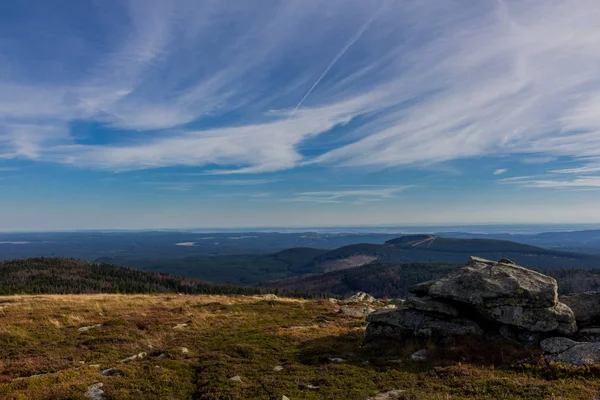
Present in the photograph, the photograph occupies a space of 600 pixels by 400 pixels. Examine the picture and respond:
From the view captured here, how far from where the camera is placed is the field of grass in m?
15.6

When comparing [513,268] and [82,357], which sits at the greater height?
[513,268]

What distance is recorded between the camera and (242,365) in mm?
20328

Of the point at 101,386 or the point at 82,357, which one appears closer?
the point at 101,386

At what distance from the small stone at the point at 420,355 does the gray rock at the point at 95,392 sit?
56.9ft

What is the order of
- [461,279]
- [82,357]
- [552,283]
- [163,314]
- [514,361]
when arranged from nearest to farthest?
[514,361] → [82,357] → [552,283] → [461,279] → [163,314]

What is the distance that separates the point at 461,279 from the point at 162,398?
22499mm

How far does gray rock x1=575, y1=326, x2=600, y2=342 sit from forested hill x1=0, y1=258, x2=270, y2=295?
12654 centimetres

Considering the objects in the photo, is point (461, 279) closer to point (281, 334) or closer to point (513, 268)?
point (513, 268)

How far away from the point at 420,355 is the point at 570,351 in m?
8.35

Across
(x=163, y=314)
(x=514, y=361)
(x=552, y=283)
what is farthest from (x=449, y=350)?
(x=163, y=314)

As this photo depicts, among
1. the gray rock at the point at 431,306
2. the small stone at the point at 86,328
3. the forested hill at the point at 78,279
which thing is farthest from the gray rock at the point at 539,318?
the forested hill at the point at 78,279

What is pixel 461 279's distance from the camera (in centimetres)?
2667

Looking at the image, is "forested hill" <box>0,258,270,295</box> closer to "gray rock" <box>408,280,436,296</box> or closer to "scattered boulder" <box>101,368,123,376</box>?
"scattered boulder" <box>101,368,123,376</box>

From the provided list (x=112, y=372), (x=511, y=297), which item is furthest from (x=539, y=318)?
(x=112, y=372)
